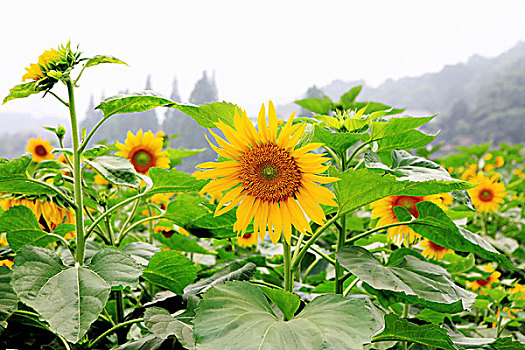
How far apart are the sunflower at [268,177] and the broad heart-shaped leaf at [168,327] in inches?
6.2

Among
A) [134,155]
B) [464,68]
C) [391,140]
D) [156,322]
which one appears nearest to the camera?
[156,322]

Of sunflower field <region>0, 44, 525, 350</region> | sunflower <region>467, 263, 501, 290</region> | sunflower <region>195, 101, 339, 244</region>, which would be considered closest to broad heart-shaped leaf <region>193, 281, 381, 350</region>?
sunflower field <region>0, 44, 525, 350</region>

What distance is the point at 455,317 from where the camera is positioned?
101 centimetres

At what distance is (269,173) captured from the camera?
56 centimetres

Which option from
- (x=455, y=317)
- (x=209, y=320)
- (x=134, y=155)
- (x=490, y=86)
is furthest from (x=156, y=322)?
(x=490, y=86)

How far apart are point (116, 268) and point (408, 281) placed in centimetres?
41

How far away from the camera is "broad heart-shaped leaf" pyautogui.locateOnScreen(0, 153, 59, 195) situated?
21.5 inches

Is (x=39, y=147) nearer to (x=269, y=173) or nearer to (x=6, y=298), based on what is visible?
(x=6, y=298)

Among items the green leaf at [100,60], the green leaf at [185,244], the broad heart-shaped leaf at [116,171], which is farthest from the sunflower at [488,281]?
the green leaf at [100,60]

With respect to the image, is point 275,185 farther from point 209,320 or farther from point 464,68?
point 464,68

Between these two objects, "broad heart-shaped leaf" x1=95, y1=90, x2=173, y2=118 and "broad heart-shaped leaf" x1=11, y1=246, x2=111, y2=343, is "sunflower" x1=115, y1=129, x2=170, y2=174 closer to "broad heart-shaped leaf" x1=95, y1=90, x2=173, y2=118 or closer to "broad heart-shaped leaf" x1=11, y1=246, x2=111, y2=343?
"broad heart-shaped leaf" x1=95, y1=90, x2=173, y2=118

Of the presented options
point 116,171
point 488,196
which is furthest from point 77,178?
point 488,196

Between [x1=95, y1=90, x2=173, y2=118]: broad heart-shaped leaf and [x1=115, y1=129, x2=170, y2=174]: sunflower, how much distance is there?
52 cm

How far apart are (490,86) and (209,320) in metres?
20.1
